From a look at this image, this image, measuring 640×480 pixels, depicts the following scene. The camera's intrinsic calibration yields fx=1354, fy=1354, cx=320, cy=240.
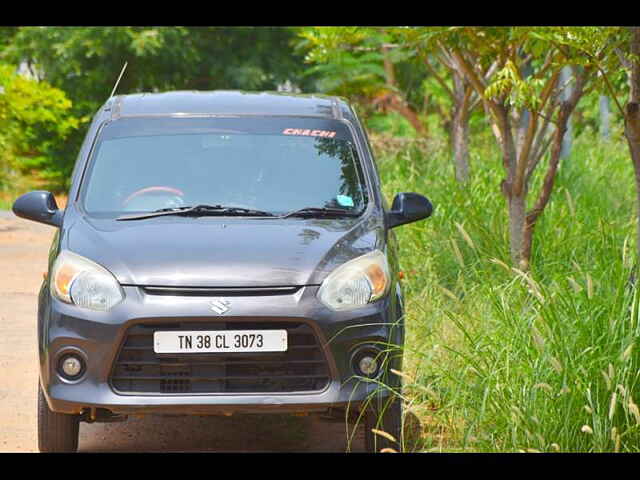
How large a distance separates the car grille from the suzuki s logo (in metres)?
0.06

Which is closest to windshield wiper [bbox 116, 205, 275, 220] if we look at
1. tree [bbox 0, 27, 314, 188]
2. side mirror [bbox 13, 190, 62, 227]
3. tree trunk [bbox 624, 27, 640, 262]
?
side mirror [bbox 13, 190, 62, 227]

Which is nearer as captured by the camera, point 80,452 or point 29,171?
point 80,452

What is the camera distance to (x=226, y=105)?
25.7ft

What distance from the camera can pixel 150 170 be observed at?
24.3 feet

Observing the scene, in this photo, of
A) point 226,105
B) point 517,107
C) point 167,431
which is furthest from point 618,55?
point 167,431

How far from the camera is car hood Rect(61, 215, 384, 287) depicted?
621cm

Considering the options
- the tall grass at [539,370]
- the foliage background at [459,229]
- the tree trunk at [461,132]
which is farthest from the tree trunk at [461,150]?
the tall grass at [539,370]

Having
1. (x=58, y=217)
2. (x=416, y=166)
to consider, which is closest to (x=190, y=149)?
(x=58, y=217)

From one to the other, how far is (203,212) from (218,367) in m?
1.14

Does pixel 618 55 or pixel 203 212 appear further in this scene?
pixel 618 55

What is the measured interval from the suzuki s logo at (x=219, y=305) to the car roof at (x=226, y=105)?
6.11 ft

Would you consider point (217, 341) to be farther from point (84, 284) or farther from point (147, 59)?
point (147, 59)

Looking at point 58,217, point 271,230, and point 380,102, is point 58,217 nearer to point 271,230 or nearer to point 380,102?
point 271,230

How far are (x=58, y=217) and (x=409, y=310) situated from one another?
3.45 m
